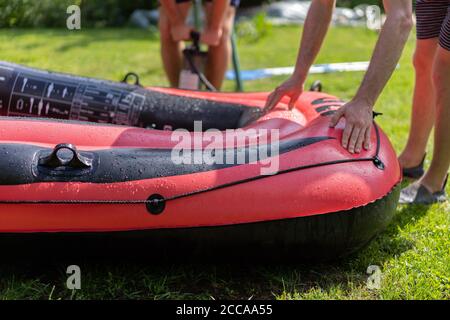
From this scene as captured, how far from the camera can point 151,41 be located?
746 centimetres

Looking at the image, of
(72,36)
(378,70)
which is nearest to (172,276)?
(378,70)

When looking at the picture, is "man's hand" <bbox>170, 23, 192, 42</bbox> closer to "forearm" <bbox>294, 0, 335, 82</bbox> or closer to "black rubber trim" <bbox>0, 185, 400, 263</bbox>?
"forearm" <bbox>294, 0, 335, 82</bbox>

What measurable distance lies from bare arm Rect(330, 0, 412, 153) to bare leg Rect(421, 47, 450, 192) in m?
0.47

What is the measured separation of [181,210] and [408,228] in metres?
1.09

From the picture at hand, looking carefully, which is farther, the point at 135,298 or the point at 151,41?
the point at 151,41

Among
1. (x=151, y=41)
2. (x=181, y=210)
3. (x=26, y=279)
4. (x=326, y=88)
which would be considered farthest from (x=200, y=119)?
(x=151, y=41)

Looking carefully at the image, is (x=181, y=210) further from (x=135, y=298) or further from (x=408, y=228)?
(x=408, y=228)

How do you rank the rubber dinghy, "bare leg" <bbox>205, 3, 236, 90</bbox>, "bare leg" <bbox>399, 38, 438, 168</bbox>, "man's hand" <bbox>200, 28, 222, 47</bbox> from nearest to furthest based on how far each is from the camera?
the rubber dinghy
"bare leg" <bbox>399, 38, 438, 168</bbox>
"man's hand" <bbox>200, 28, 222, 47</bbox>
"bare leg" <bbox>205, 3, 236, 90</bbox>

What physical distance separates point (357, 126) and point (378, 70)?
21 centimetres

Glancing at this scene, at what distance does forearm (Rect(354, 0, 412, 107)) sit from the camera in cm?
223

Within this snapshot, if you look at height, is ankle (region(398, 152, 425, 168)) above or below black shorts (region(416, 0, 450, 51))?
below

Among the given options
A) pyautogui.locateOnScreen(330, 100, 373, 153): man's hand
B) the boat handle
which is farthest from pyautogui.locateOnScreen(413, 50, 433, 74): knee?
the boat handle

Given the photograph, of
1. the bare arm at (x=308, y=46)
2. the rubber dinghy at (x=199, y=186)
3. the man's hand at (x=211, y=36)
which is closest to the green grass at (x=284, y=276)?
the rubber dinghy at (x=199, y=186)

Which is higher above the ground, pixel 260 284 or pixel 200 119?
pixel 200 119
